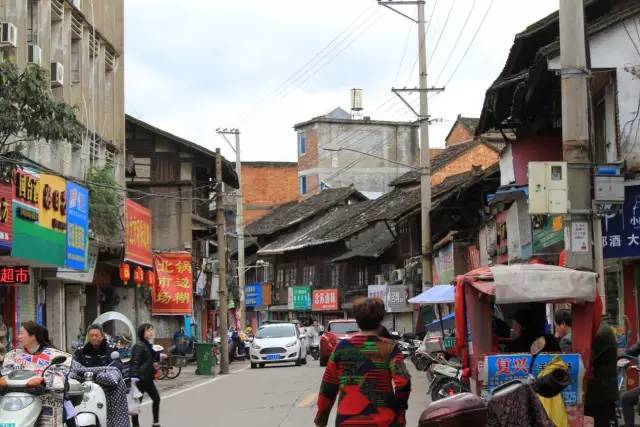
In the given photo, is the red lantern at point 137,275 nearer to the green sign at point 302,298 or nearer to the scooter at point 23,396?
the scooter at point 23,396

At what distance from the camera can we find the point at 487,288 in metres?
11.9

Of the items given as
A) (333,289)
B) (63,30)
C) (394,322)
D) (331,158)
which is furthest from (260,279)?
(63,30)

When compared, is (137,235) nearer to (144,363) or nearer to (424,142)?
(424,142)

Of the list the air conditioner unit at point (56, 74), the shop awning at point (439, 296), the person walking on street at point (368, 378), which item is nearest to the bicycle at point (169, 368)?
the air conditioner unit at point (56, 74)

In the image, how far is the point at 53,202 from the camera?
88.3 ft

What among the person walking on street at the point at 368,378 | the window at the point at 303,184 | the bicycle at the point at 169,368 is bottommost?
the bicycle at the point at 169,368

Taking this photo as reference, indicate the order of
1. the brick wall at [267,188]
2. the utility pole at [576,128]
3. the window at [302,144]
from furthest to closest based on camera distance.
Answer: the brick wall at [267,188] → the window at [302,144] → the utility pole at [576,128]

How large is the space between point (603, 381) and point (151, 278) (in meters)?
33.9

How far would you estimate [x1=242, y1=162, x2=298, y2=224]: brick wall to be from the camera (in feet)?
303

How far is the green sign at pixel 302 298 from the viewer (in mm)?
74562

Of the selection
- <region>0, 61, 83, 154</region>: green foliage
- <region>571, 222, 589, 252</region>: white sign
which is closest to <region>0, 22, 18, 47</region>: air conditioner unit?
<region>0, 61, 83, 154</region>: green foliage

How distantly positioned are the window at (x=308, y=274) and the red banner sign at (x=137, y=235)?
3267 centimetres

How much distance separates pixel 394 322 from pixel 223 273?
1738 cm

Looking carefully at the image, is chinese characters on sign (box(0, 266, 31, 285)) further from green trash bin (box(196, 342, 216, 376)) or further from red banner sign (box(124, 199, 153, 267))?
green trash bin (box(196, 342, 216, 376))
